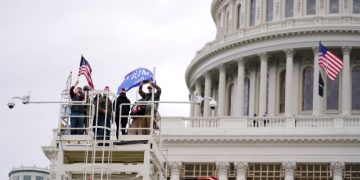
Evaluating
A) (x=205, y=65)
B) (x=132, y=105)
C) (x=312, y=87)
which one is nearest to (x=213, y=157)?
(x=312, y=87)

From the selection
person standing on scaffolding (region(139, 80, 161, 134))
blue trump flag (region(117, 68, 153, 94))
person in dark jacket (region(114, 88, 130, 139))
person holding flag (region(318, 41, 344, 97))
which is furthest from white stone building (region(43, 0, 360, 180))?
person holding flag (region(318, 41, 344, 97))

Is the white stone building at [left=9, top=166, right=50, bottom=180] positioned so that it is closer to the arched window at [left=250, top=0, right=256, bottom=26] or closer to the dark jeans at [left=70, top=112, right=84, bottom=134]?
the arched window at [left=250, top=0, right=256, bottom=26]

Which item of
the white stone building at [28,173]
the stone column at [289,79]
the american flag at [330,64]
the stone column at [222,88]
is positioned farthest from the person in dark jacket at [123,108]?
the white stone building at [28,173]

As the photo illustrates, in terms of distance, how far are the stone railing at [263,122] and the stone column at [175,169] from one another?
2.14m

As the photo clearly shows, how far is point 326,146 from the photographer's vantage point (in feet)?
183

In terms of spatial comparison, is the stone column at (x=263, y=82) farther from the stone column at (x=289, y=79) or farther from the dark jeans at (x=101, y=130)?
the dark jeans at (x=101, y=130)

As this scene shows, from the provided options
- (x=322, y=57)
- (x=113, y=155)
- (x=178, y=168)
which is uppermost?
(x=322, y=57)

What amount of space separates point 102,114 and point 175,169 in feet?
95.6

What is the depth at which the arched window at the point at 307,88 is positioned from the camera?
7275 centimetres

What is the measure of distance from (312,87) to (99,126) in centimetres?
4699

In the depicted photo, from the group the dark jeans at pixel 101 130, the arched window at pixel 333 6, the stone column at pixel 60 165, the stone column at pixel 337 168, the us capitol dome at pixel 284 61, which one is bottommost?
the stone column at pixel 60 165

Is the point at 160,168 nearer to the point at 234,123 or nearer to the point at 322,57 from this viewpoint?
the point at 234,123

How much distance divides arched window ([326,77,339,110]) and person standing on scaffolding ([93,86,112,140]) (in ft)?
150

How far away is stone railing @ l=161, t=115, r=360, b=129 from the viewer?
56.8 meters
